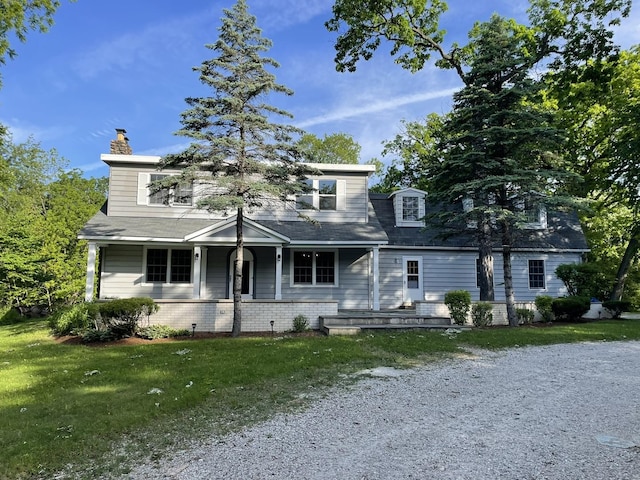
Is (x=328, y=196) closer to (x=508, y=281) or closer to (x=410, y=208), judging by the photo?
(x=410, y=208)

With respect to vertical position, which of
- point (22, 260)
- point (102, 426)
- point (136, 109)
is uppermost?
point (136, 109)

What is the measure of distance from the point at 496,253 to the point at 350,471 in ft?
50.8

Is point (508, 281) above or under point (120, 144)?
under

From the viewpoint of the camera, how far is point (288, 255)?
15.4 meters

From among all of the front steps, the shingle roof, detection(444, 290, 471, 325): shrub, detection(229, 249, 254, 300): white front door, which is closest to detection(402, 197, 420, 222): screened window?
the shingle roof

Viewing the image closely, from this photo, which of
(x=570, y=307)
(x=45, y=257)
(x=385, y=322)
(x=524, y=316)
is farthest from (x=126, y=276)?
(x=570, y=307)

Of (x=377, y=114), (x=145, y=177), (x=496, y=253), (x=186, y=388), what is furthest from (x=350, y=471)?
(x=377, y=114)

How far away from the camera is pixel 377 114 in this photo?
29516 mm

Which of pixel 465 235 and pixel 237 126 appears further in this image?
pixel 465 235

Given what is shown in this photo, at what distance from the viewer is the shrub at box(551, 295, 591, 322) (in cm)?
1418

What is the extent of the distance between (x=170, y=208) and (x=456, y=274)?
1170cm

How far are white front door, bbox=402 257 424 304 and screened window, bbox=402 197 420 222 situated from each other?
1921 millimetres

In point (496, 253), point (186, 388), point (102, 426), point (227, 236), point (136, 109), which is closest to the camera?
point (102, 426)

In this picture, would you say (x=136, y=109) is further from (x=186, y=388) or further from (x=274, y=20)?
(x=186, y=388)
